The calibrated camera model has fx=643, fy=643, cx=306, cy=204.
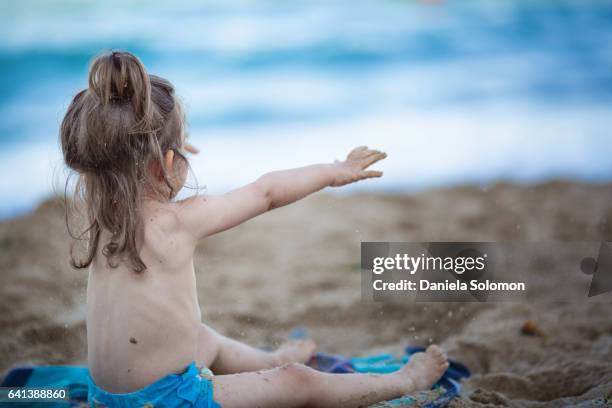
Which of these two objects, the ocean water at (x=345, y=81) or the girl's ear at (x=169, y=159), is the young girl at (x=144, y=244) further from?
the ocean water at (x=345, y=81)

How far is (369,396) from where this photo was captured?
6.02ft

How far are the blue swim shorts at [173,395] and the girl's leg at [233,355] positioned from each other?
0.26 meters

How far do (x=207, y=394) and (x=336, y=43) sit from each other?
7.81 m

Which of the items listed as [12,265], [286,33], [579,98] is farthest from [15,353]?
[286,33]

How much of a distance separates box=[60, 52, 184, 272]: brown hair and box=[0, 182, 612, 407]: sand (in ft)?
3.41

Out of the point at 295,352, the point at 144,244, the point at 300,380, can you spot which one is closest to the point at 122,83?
the point at 144,244

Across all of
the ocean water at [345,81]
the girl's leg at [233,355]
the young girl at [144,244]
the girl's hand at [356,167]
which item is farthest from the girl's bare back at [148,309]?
the ocean water at [345,81]

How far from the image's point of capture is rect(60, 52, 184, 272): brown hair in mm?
1582

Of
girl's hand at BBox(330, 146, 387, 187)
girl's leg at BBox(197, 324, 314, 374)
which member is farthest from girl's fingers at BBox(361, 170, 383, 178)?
girl's leg at BBox(197, 324, 314, 374)

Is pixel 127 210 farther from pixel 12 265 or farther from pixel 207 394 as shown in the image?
pixel 12 265

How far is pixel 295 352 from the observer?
Answer: 2289mm

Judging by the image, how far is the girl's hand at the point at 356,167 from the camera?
1.89 metres

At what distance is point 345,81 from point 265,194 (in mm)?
6568

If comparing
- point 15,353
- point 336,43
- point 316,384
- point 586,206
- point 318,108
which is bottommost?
point 15,353
